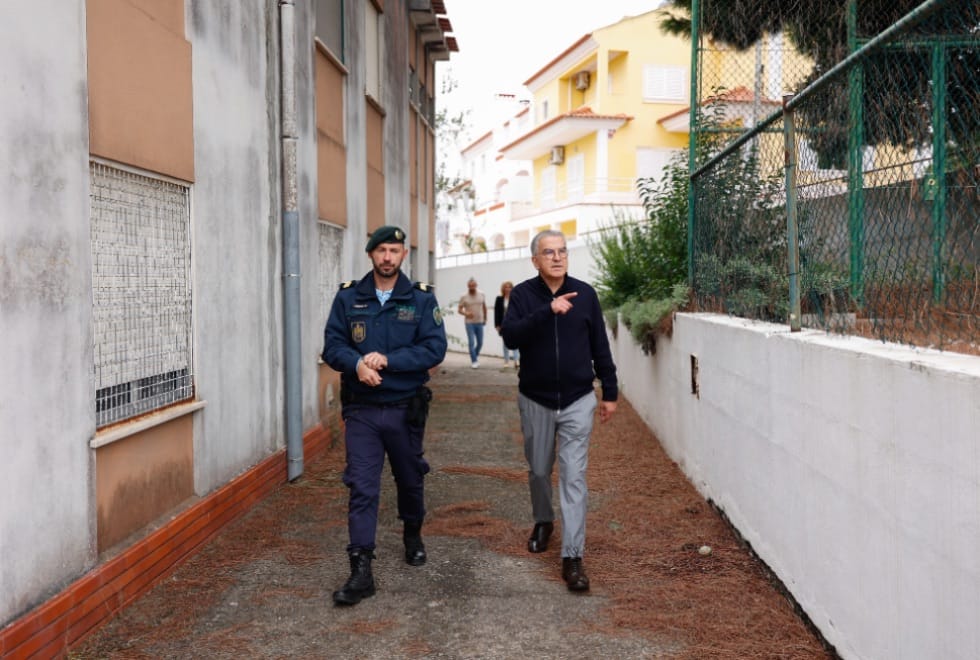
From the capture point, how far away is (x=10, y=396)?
377 centimetres

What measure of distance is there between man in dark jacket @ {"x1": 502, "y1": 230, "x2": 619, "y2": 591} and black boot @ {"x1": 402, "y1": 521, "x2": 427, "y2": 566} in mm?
766

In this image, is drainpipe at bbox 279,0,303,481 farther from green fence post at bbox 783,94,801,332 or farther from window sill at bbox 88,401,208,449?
green fence post at bbox 783,94,801,332

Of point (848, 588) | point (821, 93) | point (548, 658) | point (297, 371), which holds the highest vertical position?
point (821, 93)

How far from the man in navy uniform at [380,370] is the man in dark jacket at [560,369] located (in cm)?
54

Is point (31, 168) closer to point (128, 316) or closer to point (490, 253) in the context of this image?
point (128, 316)

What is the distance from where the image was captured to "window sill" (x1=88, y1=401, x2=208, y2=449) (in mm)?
4625

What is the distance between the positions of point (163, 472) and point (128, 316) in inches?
36.6

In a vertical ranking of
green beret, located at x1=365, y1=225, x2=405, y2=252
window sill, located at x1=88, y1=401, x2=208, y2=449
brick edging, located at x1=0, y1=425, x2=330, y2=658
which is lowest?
brick edging, located at x1=0, y1=425, x2=330, y2=658

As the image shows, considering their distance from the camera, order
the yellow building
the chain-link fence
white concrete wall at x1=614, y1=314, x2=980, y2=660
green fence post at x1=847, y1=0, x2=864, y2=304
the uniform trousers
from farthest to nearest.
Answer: the yellow building
the uniform trousers
green fence post at x1=847, y1=0, x2=864, y2=304
the chain-link fence
white concrete wall at x1=614, y1=314, x2=980, y2=660

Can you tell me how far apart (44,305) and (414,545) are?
2.51 m

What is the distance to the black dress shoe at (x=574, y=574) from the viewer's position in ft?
16.5

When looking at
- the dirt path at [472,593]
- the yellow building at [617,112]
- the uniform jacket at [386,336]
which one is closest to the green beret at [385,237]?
the uniform jacket at [386,336]

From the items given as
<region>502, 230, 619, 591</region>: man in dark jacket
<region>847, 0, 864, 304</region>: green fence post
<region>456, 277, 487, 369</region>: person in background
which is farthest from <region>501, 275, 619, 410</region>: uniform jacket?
<region>456, 277, 487, 369</region>: person in background

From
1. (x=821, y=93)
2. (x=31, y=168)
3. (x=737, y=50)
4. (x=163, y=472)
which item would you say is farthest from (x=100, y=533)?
(x=737, y=50)
